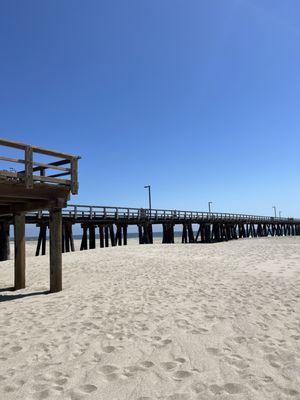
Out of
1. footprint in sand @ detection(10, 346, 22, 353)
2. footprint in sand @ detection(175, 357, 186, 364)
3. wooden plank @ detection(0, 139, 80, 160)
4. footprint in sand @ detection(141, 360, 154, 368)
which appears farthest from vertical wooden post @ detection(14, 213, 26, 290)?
footprint in sand @ detection(175, 357, 186, 364)

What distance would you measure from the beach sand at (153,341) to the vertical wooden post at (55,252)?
0.38 m

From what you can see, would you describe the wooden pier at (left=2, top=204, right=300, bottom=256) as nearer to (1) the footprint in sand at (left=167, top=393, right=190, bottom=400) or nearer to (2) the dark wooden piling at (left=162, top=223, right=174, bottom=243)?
(2) the dark wooden piling at (left=162, top=223, right=174, bottom=243)

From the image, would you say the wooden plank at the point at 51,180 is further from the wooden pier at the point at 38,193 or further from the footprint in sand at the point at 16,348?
the footprint in sand at the point at 16,348

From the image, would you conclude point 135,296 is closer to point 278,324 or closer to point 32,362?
point 278,324

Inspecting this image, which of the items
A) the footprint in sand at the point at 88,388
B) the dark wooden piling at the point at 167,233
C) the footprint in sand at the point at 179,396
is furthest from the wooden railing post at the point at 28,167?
the dark wooden piling at the point at 167,233

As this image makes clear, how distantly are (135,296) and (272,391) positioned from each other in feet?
15.4

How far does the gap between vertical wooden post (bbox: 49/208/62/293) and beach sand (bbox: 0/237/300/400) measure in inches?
15.1

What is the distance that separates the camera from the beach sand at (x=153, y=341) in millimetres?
3566

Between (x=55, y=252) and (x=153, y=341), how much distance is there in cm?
480

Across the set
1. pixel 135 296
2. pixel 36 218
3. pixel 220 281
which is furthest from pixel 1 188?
pixel 36 218

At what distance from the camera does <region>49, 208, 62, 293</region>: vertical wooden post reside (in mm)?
8734

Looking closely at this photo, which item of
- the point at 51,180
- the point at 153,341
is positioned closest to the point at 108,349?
the point at 153,341

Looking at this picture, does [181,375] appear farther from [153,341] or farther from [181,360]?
[153,341]

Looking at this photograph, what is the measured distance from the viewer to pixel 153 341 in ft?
16.1
